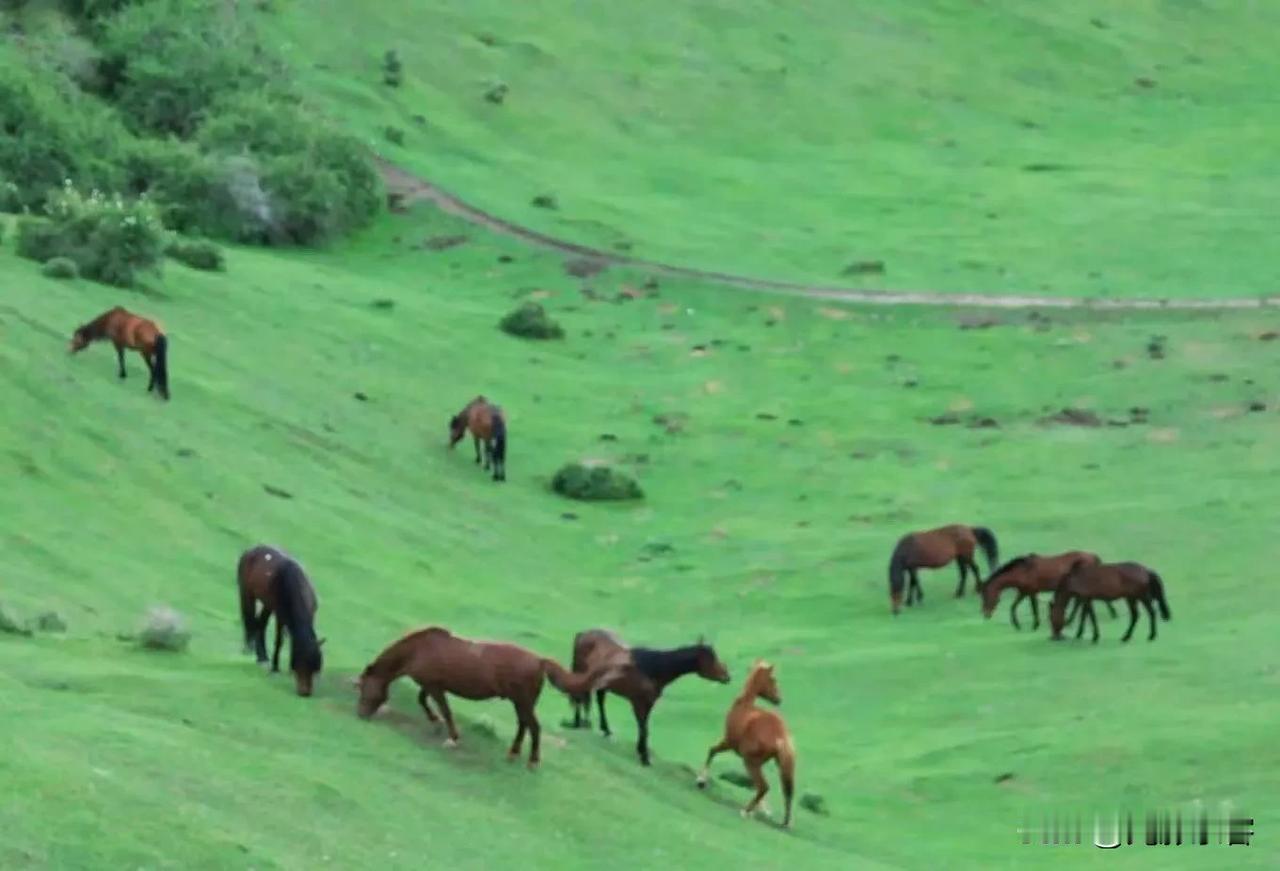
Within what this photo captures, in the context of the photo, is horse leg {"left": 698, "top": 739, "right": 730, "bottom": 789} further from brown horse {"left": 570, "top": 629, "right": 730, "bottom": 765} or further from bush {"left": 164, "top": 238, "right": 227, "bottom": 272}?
bush {"left": 164, "top": 238, "right": 227, "bottom": 272}

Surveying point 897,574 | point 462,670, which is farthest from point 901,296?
point 462,670

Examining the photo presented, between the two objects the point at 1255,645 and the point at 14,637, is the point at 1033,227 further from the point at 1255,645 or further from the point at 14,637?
the point at 14,637

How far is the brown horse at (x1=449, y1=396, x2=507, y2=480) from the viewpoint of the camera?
131 ft

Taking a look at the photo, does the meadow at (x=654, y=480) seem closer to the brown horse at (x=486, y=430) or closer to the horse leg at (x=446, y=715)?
the horse leg at (x=446, y=715)

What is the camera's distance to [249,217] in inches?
2248

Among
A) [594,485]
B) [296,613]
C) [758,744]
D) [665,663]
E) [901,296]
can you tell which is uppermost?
[901,296]

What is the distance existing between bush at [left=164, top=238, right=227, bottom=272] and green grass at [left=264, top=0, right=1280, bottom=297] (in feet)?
42.4

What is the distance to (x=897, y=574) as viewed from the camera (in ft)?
107

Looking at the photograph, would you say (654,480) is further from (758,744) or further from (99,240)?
(758,744)

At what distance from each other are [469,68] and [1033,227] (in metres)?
19.1

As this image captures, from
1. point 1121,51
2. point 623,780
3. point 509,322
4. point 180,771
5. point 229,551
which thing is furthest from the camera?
point 1121,51

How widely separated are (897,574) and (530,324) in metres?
19.2

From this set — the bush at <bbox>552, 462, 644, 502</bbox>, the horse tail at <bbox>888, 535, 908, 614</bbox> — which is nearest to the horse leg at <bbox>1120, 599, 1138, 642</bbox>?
the horse tail at <bbox>888, 535, 908, 614</bbox>

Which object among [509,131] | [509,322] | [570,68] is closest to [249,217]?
[509,322]
